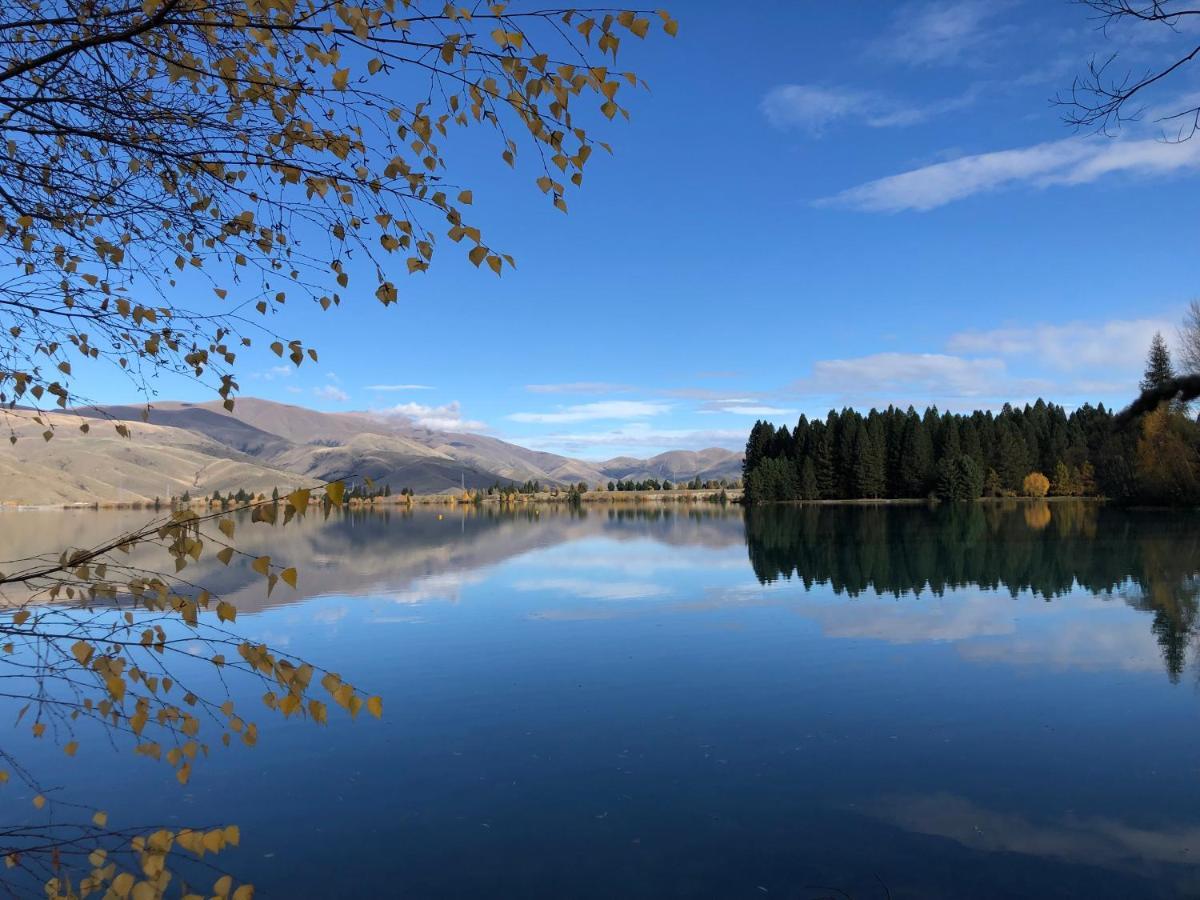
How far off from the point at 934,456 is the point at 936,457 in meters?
0.33

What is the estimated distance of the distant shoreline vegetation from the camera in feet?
383

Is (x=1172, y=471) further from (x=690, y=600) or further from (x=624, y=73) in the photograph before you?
(x=624, y=73)

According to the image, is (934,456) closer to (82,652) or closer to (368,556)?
(368,556)

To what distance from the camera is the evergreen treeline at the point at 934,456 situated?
384 ft

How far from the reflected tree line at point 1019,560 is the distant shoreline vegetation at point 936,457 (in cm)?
5721

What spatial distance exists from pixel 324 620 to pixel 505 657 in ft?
27.9

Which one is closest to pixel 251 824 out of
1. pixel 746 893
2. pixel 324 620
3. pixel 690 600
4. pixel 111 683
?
pixel 746 893

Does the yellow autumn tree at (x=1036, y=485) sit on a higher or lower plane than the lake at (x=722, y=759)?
higher

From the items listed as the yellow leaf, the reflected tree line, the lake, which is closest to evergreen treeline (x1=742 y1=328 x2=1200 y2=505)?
the reflected tree line

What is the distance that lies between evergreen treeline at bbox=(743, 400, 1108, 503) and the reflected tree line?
2258 inches

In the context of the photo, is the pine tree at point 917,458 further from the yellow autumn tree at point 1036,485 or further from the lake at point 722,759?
the lake at point 722,759

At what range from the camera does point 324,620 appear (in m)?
24.2

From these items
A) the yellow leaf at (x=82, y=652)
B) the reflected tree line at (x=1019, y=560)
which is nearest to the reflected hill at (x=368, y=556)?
the reflected tree line at (x=1019, y=560)

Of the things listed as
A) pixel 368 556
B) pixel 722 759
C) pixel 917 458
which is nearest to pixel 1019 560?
pixel 722 759
